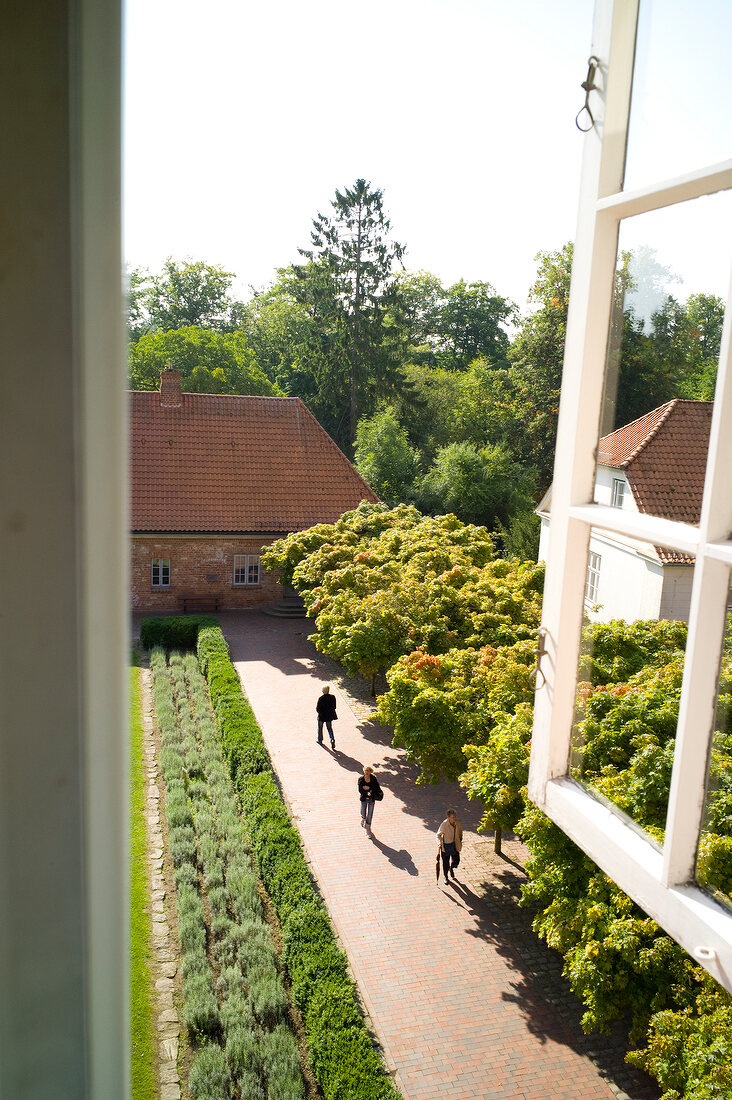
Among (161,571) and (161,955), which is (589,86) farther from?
(161,571)

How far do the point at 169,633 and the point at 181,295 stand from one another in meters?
35.5

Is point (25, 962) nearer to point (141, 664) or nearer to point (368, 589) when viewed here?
point (368, 589)

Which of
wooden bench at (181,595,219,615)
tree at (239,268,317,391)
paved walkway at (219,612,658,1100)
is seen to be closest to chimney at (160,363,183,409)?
wooden bench at (181,595,219,615)

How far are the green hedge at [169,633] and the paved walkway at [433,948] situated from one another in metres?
5.18

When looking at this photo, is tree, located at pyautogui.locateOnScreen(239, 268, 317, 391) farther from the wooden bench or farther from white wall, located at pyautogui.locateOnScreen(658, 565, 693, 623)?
white wall, located at pyautogui.locateOnScreen(658, 565, 693, 623)

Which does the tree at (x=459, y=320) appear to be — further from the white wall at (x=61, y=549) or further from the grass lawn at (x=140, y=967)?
the white wall at (x=61, y=549)

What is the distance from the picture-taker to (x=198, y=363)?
128 ft

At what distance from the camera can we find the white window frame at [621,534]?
162 cm

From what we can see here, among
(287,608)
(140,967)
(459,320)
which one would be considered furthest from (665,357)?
(459,320)

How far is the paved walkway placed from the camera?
6.82 meters

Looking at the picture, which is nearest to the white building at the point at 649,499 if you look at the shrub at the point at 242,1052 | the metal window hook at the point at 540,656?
the metal window hook at the point at 540,656

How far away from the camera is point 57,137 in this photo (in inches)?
31.8

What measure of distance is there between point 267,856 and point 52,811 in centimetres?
889

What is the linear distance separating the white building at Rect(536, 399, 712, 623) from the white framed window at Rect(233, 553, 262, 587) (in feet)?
66.4
